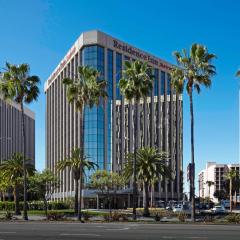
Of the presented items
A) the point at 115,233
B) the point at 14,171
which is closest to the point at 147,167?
the point at 14,171

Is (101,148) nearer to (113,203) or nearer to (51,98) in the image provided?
(113,203)

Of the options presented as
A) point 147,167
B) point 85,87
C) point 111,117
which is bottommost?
point 147,167

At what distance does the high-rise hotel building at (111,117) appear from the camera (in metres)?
121

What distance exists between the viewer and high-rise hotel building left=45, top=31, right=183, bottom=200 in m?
121

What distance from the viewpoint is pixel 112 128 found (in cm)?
12350

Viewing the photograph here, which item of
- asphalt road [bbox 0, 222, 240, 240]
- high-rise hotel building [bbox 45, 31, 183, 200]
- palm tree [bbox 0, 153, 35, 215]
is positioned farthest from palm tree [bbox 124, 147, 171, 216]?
high-rise hotel building [bbox 45, 31, 183, 200]

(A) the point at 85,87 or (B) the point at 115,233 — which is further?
(A) the point at 85,87

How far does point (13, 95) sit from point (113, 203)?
72.9 meters

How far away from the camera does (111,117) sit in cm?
12400

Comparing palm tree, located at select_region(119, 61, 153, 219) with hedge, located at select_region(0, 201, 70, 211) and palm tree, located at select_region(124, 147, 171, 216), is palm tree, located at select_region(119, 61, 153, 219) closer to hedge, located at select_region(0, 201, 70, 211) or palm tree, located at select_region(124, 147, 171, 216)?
palm tree, located at select_region(124, 147, 171, 216)

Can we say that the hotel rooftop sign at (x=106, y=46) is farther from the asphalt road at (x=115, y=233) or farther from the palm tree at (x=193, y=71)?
the asphalt road at (x=115, y=233)

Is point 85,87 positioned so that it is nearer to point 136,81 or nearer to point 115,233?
point 136,81

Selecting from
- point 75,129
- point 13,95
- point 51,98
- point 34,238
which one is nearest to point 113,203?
point 75,129

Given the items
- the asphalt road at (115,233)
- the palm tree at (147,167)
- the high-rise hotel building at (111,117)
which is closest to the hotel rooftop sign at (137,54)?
the high-rise hotel building at (111,117)
